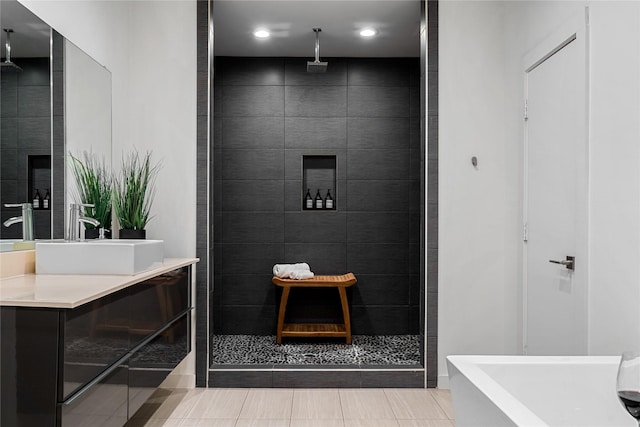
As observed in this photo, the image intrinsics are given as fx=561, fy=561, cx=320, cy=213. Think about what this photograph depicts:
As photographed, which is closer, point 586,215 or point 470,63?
point 586,215

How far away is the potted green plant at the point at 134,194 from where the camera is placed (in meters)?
3.38

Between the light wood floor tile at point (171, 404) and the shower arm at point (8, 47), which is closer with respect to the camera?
the shower arm at point (8, 47)

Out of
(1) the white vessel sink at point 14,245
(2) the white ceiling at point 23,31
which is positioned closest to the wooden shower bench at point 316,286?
(1) the white vessel sink at point 14,245

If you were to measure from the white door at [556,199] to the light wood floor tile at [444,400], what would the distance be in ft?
1.89

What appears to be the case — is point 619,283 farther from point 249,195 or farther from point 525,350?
point 249,195

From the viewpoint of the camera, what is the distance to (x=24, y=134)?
2.59 meters

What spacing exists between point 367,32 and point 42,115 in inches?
100

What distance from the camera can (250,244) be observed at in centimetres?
502

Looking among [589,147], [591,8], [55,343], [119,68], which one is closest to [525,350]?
[589,147]

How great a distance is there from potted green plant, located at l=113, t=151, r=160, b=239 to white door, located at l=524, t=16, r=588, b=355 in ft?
7.73

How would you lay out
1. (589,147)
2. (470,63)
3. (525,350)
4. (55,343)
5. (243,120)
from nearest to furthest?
(55,343) < (589,147) < (525,350) < (470,63) < (243,120)

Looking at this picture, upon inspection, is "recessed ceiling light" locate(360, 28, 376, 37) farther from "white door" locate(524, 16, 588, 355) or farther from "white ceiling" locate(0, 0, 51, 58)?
"white ceiling" locate(0, 0, 51, 58)

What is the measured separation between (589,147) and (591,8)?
2.16ft

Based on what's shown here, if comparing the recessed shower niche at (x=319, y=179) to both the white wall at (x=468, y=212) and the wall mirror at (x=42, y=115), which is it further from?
the wall mirror at (x=42, y=115)
